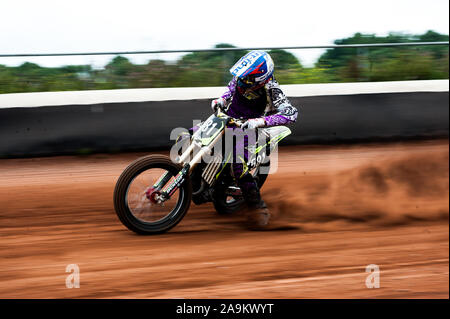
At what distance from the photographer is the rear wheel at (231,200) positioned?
5613 millimetres

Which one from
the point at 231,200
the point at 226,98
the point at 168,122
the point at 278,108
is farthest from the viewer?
the point at 168,122

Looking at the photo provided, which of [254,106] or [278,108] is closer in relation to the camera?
[278,108]

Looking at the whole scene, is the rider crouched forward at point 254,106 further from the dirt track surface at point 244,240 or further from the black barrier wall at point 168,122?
the black barrier wall at point 168,122

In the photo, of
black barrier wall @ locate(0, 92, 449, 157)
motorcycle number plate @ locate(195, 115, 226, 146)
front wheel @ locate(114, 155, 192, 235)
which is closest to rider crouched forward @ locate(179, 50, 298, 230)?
motorcycle number plate @ locate(195, 115, 226, 146)

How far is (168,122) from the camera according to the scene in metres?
8.18

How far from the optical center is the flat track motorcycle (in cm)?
478

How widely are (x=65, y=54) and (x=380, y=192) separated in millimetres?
5187

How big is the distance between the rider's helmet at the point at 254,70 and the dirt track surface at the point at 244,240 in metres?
1.55

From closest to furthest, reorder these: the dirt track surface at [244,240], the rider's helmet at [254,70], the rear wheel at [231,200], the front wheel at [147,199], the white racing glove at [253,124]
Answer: the dirt track surface at [244,240], the front wheel at [147,199], the white racing glove at [253,124], the rider's helmet at [254,70], the rear wheel at [231,200]

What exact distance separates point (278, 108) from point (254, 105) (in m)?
0.34

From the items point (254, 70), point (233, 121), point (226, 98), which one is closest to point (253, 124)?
point (233, 121)

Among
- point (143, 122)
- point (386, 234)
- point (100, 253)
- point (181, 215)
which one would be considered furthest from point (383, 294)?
point (143, 122)

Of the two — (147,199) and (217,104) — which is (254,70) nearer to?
(217,104)

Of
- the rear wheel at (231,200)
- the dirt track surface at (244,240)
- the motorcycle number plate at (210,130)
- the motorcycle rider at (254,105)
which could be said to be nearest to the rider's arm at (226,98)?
the motorcycle rider at (254,105)
